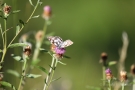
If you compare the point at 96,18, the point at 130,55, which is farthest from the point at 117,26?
the point at 130,55

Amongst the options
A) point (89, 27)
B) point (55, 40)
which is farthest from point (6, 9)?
point (89, 27)

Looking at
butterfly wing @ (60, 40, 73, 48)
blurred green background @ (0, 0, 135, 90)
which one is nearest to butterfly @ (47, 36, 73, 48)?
butterfly wing @ (60, 40, 73, 48)

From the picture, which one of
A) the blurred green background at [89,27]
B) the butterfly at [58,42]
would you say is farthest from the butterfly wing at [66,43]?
the blurred green background at [89,27]

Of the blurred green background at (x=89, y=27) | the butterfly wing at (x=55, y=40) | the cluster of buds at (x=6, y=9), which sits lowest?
the butterfly wing at (x=55, y=40)

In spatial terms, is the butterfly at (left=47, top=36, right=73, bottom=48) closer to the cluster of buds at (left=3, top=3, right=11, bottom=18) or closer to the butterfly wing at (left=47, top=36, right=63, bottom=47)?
the butterfly wing at (left=47, top=36, right=63, bottom=47)

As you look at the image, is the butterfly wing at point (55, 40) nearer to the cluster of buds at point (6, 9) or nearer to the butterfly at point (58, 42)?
the butterfly at point (58, 42)

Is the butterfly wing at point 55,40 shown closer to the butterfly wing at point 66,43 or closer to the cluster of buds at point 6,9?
the butterfly wing at point 66,43

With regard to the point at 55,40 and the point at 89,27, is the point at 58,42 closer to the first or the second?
the point at 55,40

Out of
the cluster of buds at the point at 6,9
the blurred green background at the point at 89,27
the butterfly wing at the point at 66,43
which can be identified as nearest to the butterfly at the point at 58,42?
the butterfly wing at the point at 66,43

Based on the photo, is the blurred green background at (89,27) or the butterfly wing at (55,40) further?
the blurred green background at (89,27)

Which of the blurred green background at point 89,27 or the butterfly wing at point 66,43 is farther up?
the blurred green background at point 89,27

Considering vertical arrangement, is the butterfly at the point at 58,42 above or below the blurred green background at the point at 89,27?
below
